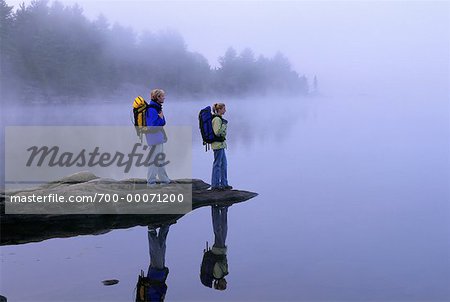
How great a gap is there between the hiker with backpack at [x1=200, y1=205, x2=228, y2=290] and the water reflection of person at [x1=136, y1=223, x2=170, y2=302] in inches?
28.2

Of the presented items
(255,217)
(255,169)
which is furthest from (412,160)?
(255,217)

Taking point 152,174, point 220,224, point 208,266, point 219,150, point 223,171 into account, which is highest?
point 219,150

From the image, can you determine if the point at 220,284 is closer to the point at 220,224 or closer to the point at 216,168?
the point at 220,224

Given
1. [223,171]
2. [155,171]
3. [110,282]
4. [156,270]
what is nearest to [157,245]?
[156,270]

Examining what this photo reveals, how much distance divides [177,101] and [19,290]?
511 feet

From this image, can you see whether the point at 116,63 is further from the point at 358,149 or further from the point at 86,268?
the point at 86,268

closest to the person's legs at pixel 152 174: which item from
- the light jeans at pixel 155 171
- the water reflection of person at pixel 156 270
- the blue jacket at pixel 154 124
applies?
the light jeans at pixel 155 171

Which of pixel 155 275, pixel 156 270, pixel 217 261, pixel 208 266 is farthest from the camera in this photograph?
pixel 217 261

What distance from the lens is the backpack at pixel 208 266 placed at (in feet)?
33.2

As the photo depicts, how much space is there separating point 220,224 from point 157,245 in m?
2.37

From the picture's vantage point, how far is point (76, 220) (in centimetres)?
1448

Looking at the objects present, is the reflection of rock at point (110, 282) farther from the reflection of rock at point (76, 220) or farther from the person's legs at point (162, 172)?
the person's legs at point (162, 172)

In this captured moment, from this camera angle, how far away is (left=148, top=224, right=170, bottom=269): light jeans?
36.3 ft

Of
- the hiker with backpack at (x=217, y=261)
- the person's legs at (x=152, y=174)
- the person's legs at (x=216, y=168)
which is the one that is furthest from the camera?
the person's legs at (x=216, y=168)
